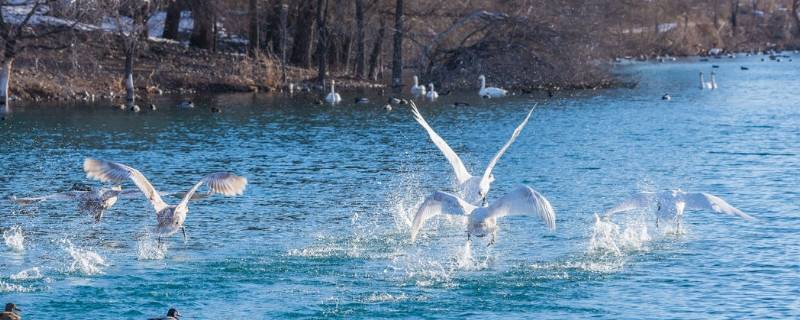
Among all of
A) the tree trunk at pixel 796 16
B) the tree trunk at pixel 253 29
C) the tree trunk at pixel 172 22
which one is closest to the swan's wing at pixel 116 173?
the tree trunk at pixel 253 29

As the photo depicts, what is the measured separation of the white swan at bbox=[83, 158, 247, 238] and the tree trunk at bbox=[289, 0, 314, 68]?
1453 inches

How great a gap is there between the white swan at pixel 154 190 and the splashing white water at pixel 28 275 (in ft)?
4.65

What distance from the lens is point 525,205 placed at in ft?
46.1

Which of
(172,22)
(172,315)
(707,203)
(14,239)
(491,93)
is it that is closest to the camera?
(172,315)

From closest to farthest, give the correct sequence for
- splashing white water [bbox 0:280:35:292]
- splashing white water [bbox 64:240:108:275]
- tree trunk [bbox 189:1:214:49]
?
splashing white water [bbox 0:280:35:292] < splashing white water [bbox 64:240:108:275] < tree trunk [bbox 189:1:214:49]

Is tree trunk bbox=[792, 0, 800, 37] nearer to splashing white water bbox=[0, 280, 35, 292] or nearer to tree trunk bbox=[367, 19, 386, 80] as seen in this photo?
tree trunk bbox=[367, 19, 386, 80]

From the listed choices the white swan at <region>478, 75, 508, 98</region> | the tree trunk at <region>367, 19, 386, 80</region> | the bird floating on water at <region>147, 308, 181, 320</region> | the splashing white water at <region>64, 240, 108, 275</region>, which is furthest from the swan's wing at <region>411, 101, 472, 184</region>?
the tree trunk at <region>367, 19, 386, 80</region>

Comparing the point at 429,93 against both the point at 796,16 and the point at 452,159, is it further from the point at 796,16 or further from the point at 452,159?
the point at 796,16

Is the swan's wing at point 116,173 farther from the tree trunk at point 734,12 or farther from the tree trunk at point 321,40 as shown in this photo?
the tree trunk at point 734,12

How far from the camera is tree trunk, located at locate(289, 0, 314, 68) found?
52531mm

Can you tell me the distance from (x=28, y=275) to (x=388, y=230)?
18.4 ft

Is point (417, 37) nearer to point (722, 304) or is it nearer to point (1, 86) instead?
point (1, 86)

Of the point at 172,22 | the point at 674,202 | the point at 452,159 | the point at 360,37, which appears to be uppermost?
the point at 172,22

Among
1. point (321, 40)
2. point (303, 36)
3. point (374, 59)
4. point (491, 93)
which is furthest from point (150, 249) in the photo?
point (303, 36)
